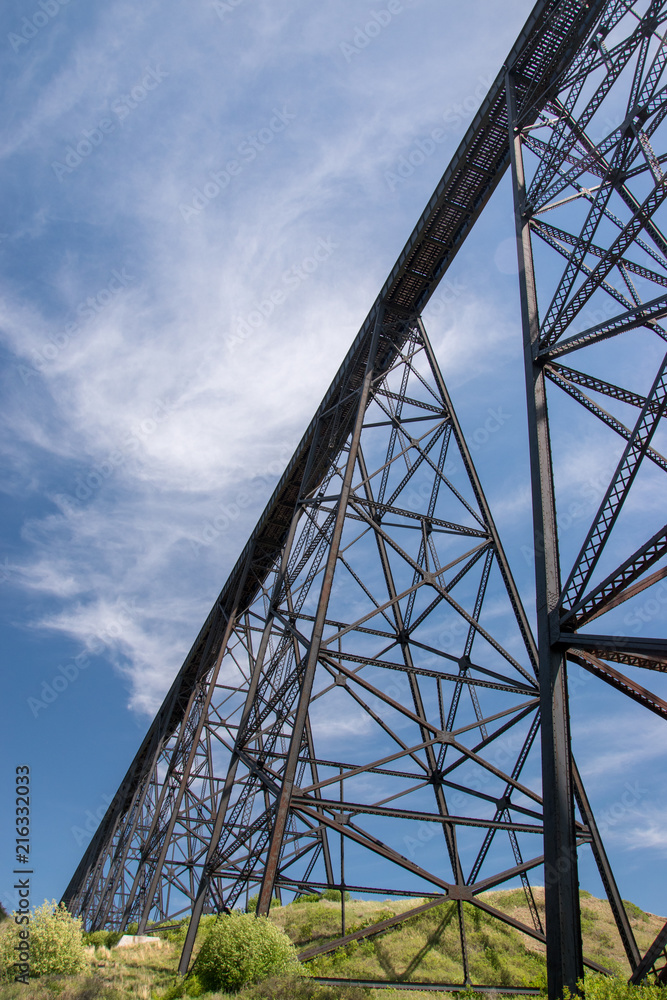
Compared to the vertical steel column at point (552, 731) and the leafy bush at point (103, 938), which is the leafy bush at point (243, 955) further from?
the leafy bush at point (103, 938)

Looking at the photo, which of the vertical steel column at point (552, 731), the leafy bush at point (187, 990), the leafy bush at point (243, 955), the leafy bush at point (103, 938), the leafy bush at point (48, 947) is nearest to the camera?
the vertical steel column at point (552, 731)

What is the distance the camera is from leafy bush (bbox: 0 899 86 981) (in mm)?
11227

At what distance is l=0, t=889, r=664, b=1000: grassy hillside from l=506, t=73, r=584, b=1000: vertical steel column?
5.11 ft

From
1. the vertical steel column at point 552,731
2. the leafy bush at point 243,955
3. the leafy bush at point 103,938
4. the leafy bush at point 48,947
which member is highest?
the vertical steel column at point 552,731

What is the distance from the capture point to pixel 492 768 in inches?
363

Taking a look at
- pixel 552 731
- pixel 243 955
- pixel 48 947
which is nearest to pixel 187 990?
pixel 243 955

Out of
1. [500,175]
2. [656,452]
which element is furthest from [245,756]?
[500,175]

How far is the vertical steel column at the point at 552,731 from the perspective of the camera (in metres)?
5.01

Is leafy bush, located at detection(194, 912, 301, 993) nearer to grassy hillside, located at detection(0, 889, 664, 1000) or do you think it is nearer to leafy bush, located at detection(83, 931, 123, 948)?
grassy hillside, located at detection(0, 889, 664, 1000)

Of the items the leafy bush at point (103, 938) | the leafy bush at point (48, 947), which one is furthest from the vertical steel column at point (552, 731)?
the leafy bush at point (103, 938)

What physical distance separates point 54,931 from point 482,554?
10.2 metres

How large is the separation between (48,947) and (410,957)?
22.5ft

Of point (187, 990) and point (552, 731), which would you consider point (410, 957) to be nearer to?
point (187, 990)

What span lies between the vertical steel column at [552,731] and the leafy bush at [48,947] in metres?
10.2
